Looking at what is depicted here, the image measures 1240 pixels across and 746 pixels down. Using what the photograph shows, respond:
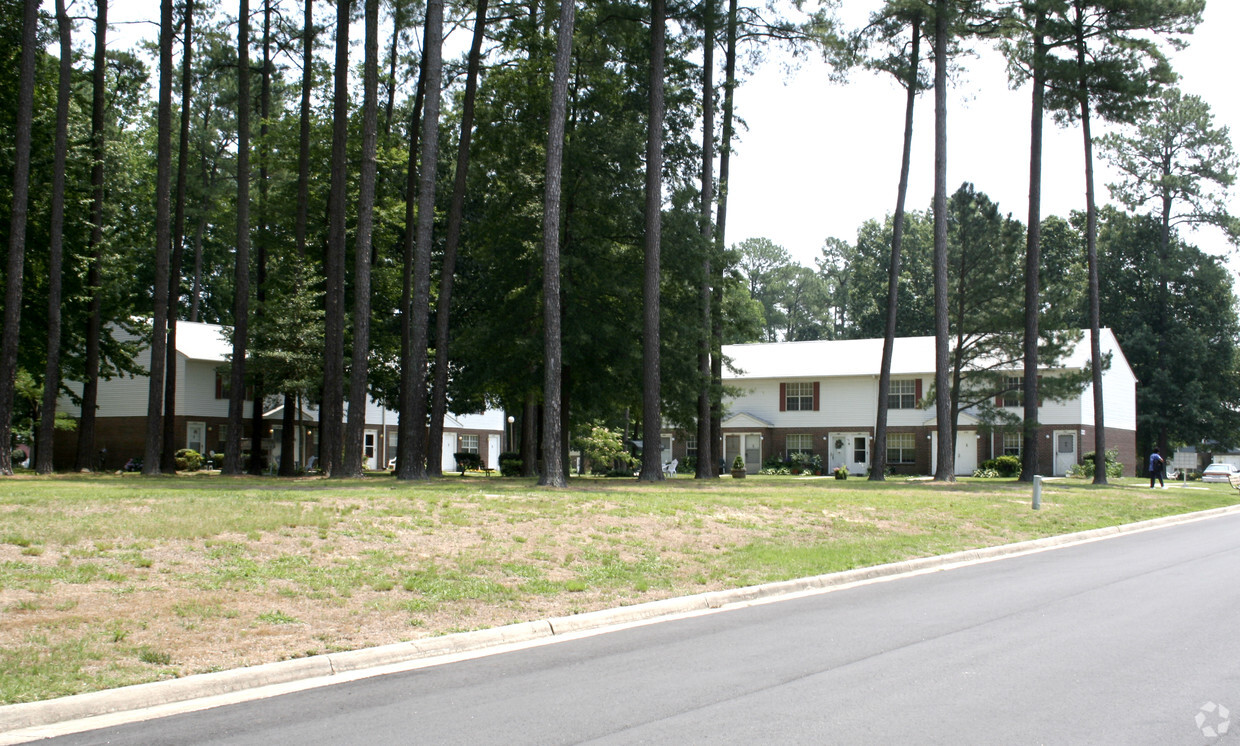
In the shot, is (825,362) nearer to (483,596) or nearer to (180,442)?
(180,442)

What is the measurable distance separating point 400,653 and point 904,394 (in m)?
47.5

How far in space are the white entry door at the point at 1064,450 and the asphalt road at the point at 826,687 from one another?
40683 millimetres

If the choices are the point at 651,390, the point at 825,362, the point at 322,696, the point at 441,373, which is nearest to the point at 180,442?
the point at 441,373

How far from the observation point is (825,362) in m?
56.5

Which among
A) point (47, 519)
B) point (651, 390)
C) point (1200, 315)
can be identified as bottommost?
point (47, 519)

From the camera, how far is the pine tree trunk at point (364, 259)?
2667 cm

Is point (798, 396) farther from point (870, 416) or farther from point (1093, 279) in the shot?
point (1093, 279)

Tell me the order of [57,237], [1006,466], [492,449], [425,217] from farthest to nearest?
[492,449] < [1006,466] < [57,237] < [425,217]

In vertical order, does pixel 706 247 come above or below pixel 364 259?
above

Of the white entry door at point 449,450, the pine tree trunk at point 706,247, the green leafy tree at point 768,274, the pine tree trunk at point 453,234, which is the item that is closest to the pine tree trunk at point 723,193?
the pine tree trunk at point 706,247

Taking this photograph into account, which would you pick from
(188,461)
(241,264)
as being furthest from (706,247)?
(188,461)

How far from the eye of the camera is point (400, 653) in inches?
354

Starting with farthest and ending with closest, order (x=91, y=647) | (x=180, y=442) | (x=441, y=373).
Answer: (x=180, y=442) < (x=441, y=373) < (x=91, y=647)

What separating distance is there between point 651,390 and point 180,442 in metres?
25.7
